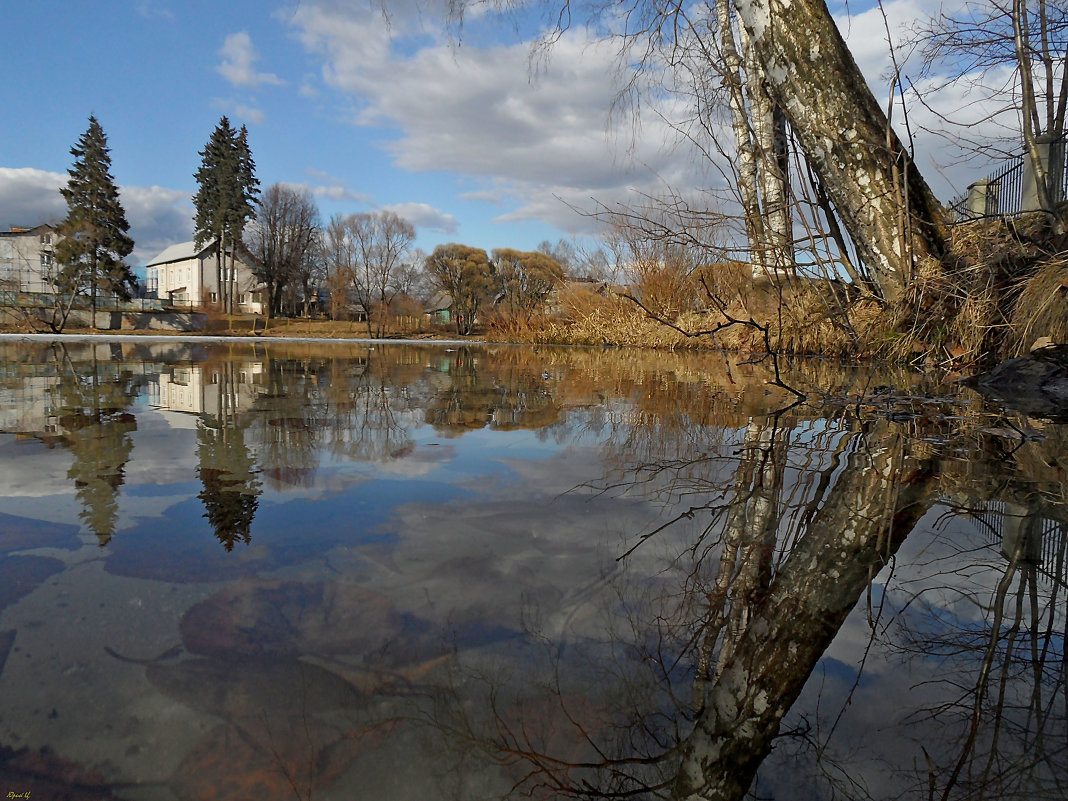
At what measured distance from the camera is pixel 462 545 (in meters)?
1.56

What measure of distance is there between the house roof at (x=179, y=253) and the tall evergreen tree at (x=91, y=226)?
11.7m

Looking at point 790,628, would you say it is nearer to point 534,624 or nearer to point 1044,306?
point 534,624

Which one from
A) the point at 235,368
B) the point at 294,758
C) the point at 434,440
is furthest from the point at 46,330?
the point at 294,758

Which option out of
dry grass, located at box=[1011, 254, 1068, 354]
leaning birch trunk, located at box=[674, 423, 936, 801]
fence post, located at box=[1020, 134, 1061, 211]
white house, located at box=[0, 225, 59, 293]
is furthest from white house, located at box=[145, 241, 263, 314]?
leaning birch trunk, located at box=[674, 423, 936, 801]

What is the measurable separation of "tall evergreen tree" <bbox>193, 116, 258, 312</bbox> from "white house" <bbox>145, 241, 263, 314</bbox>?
3795 mm

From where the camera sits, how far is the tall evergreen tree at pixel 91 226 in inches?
1190

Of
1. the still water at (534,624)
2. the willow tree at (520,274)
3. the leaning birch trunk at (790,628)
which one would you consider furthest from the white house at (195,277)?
the leaning birch trunk at (790,628)

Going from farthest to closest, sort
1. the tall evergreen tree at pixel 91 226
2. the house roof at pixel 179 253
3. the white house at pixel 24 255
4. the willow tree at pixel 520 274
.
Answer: the house roof at pixel 179 253, the white house at pixel 24 255, the willow tree at pixel 520 274, the tall evergreen tree at pixel 91 226

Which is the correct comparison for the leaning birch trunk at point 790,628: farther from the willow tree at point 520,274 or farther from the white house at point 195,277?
the white house at point 195,277

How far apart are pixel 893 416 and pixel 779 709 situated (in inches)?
116

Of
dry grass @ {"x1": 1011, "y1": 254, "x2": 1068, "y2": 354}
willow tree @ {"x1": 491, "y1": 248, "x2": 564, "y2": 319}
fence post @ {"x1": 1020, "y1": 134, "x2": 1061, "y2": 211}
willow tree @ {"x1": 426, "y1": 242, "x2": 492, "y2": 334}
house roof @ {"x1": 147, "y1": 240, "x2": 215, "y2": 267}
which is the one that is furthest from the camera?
house roof @ {"x1": 147, "y1": 240, "x2": 215, "y2": 267}

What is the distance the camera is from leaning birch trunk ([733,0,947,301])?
4285 mm

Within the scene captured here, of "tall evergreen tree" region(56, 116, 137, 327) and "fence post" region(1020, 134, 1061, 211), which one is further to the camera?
"tall evergreen tree" region(56, 116, 137, 327)

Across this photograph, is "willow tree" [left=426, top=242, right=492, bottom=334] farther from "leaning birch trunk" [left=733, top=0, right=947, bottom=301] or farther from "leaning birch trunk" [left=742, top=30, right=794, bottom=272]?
"leaning birch trunk" [left=733, top=0, right=947, bottom=301]
